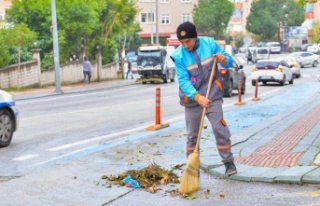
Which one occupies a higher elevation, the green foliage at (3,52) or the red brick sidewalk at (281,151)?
the green foliage at (3,52)

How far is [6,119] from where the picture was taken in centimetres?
1166

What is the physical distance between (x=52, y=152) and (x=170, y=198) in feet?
13.7

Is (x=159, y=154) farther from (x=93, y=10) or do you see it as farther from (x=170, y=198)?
(x=93, y=10)

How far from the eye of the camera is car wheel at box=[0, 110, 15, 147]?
11.5 metres

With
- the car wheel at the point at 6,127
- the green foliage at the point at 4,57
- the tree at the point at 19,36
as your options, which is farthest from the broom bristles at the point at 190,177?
the green foliage at the point at 4,57

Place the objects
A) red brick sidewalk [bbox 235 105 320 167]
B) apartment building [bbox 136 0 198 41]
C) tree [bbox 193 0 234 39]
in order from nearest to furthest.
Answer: red brick sidewalk [bbox 235 105 320 167] → tree [bbox 193 0 234 39] → apartment building [bbox 136 0 198 41]

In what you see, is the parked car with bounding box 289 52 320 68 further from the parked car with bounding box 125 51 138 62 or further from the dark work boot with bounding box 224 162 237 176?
the dark work boot with bounding box 224 162 237 176

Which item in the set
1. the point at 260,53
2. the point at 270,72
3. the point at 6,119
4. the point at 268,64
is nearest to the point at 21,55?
the point at 268,64

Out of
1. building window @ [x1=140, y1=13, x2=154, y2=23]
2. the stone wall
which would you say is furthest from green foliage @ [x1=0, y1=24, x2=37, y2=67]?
building window @ [x1=140, y1=13, x2=154, y2=23]

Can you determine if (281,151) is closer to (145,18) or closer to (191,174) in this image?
(191,174)

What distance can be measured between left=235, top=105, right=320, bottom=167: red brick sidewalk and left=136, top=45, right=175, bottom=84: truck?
2782 centimetres

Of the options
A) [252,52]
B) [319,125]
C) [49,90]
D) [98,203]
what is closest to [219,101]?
[98,203]

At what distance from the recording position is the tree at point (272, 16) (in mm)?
90750

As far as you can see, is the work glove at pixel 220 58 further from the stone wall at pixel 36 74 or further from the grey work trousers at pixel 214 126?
the stone wall at pixel 36 74
